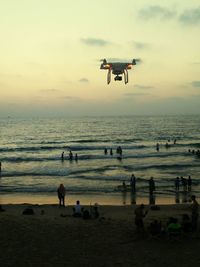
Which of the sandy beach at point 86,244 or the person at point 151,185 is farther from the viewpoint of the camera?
the person at point 151,185

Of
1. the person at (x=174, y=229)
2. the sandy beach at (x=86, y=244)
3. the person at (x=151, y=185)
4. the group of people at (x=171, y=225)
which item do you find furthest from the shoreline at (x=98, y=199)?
the person at (x=174, y=229)

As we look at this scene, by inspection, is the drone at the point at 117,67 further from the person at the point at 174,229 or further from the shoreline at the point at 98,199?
the shoreline at the point at 98,199

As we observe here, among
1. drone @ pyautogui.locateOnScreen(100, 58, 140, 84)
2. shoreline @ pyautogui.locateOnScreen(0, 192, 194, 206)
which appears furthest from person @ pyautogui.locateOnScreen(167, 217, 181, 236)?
shoreline @ pyautogui.locateOnScreen(0, 192, 194, 206)

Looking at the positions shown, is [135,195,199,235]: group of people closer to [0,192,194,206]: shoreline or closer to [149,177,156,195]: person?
[0,192,194,206]: shoreline

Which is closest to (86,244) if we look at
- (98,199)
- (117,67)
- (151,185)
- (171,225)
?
(171,225)

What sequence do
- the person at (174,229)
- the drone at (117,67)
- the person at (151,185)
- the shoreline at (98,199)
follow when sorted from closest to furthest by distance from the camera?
1. the person at (174,229)
2. the drone at (117,67)
3. the shoreline at (98,199)
4. the person at (151,185)

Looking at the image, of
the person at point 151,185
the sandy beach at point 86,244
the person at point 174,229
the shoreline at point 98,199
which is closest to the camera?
the sandy beach at point 86,244

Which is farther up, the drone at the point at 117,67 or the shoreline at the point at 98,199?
the drone at the point at 117,67

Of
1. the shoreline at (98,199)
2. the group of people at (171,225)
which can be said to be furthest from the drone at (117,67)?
the shoreline at (98,199)

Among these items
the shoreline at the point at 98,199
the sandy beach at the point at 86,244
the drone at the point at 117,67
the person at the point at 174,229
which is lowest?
the shoreline at the point at 98,199

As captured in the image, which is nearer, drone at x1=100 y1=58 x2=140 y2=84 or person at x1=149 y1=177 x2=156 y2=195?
drone at x1=100 y1=58 x2=140 y2=84
